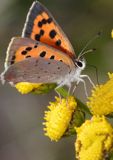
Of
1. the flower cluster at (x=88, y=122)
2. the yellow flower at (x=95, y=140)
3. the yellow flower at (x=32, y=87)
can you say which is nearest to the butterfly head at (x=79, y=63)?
the flower cluster at (x=88, y=122)

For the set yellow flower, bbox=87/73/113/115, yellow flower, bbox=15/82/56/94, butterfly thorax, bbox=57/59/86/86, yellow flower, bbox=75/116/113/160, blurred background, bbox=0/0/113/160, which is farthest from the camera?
blurred background, bbox=0/0/113/160

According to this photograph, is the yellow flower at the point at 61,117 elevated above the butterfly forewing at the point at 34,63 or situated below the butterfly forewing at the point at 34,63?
below

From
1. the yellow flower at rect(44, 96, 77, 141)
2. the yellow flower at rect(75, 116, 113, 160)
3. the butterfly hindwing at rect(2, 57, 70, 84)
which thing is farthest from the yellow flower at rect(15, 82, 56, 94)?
the yellow flower at rect(75, 116, 113, 160)

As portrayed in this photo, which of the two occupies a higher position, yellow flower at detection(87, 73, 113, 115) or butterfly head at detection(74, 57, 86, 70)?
butterfly head at detection(74, 57, 86, 70)

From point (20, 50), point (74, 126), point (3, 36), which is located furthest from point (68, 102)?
point (3, 36)

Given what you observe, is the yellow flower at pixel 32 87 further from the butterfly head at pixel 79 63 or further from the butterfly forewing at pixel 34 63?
the butterfly head at pixel 79 63

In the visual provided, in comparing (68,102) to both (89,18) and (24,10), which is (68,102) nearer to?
(89,18)

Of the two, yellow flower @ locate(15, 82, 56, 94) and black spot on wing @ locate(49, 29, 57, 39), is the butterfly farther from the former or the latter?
yellow flower @ locate(15, 82, 56, 94)
